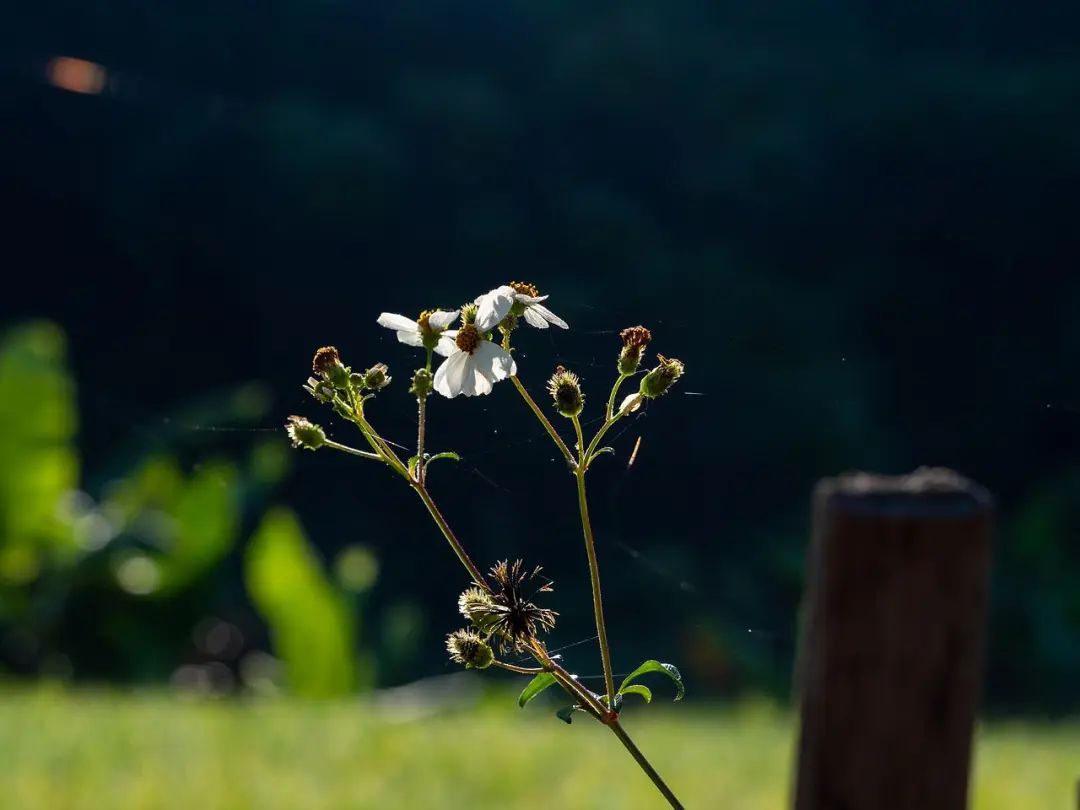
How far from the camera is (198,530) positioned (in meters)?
5.59

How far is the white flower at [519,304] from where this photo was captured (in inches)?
24.5

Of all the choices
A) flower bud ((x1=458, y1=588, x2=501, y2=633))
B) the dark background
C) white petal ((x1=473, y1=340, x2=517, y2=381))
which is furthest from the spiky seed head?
the dark background

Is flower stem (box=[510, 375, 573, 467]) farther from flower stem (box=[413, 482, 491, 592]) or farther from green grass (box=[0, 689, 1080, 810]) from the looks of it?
green grass (box=[0, 689, 1080, 810])

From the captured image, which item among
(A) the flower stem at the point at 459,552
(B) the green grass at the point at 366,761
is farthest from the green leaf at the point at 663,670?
(B) the green grass at the point at 366,761

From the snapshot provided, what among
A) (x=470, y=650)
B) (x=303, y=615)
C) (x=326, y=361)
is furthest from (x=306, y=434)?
(x=303, y=615)

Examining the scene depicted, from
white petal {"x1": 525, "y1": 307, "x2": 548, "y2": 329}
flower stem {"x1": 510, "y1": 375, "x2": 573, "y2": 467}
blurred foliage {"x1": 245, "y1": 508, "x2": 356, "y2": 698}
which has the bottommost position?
blurred foliage {"x1": 245, "y1": 508, "x2": 356, "y2": 698}

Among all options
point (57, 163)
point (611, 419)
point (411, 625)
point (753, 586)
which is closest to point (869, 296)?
point (753, 586)

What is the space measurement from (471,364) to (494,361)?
0.07ft

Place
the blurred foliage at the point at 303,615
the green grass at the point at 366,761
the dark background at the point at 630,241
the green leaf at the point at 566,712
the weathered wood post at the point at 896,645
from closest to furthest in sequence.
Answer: the weathered wood post at the point at 896,645
the green leaf at the point at 566,712
the green grass at the point at 366,761
the blurred foliage at the point at 303,615
the dark background at the point at 630,241

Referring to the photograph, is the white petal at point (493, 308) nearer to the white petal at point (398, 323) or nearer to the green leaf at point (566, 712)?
the white petal at point (398, 323)

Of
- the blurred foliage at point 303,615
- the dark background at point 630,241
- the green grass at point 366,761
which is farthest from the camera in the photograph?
the dark background at point 630,241

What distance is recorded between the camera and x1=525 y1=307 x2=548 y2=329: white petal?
0.65 m

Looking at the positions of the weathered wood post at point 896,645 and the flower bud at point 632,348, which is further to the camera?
the flower bud at point 632,348

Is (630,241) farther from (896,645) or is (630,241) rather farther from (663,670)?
(896,645)
